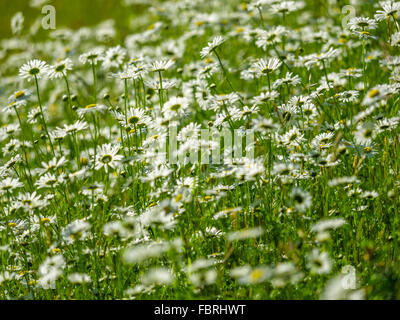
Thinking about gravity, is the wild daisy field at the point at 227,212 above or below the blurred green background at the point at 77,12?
below

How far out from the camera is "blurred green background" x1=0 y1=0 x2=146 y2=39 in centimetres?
972

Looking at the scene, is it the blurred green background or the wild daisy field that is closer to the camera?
the wild daisy field

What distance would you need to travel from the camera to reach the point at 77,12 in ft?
36.0

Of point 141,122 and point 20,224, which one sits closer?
point 20,224

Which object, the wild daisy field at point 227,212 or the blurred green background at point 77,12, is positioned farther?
the blurred green background at point 77,12

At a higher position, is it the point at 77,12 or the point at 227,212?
the point at 77,12

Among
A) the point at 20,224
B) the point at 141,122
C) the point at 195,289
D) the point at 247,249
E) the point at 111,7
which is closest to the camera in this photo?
the point at 195,289

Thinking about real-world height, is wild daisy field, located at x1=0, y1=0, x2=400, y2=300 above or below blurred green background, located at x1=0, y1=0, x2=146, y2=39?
below

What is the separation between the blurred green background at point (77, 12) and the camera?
9.72 metres

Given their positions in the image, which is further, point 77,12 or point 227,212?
point 77,12

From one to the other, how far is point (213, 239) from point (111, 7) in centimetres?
926

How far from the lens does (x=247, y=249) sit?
203 centimetres
